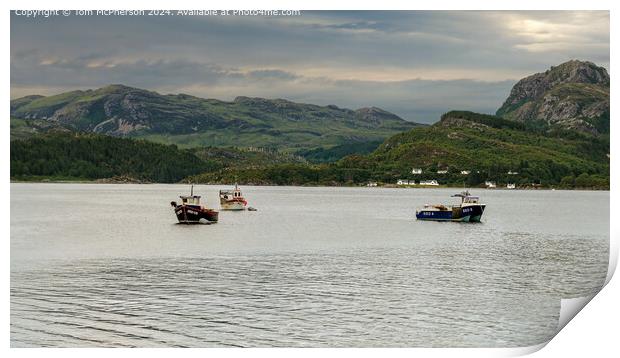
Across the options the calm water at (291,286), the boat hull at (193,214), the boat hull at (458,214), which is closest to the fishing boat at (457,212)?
the boat hull at (458,214)

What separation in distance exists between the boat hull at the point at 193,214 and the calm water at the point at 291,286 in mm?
5887

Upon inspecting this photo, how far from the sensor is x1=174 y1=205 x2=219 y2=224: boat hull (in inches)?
2707

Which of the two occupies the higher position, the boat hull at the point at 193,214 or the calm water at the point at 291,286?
the boat hull at the point at 193,214

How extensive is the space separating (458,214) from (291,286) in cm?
4832

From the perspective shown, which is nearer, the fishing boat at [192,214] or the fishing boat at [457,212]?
the fishing boat at [192,214]

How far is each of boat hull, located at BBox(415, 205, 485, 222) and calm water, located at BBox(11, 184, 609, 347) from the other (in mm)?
14914

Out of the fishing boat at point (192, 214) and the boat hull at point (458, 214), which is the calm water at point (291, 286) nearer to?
the fishing boat at point (192, 214)

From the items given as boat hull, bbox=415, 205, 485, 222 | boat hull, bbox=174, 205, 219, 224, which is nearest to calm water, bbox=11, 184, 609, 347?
boat hull, bbox=174, 205, 219, 224

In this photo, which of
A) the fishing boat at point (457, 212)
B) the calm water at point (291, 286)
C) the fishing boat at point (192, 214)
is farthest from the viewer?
the fishing boat at point (457, 212)

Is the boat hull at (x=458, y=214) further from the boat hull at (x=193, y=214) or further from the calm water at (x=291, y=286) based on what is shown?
the boat hull at (x=193, y=214)

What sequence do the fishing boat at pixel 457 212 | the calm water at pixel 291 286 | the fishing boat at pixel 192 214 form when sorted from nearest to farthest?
1. the calm water at pixel 291 286
2. the fishing boat at pixel 192 214
3. the fishing boat at pixel 457 212

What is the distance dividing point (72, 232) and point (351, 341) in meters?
42.5

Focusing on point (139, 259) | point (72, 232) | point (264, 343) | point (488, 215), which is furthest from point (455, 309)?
point (488, 215)

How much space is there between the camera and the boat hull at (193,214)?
68.8 metres
